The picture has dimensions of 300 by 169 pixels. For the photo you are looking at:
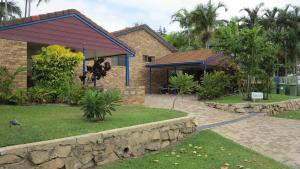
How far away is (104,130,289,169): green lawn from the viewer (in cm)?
584

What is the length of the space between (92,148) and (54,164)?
763 millimetres

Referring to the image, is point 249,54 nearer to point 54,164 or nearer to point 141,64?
point 141,64

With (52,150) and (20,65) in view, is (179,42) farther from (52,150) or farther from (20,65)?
(52,150)

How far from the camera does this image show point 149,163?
5945 mm

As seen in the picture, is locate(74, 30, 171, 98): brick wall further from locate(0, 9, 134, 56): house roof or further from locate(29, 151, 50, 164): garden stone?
locate(29, 151, 50, 164): garden stone

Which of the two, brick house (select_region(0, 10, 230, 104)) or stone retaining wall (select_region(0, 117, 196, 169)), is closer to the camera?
stone retaining wall (select_region(0, 117, 196, 169))

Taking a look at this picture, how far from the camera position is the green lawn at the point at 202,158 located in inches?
230

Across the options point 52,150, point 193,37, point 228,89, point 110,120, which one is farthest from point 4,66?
point 193,37

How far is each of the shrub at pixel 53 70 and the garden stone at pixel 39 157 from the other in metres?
5.54

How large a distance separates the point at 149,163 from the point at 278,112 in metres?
11.5

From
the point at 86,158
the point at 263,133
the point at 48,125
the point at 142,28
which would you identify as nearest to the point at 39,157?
the point at 86,158

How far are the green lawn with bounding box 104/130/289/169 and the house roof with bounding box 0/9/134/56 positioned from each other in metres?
6.52

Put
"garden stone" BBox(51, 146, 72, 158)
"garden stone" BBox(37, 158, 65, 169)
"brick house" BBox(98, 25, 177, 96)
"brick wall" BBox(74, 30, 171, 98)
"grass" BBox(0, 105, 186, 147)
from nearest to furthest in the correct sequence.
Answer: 1. "garden stone" BBox(37, 158, 65, 169)
2. "garden stone" BBox(51, 146, 72, 158)
3. "grass" BBox(0, 105, 186, 147)
4. "brick wall" BBox(74, 30, 171, 98)
5. "brick house" BBox(98, 25, 177, 96)

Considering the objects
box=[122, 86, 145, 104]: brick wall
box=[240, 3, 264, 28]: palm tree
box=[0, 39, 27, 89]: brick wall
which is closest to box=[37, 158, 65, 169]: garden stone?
box=[0, 39, 27, 89]: brick wall
